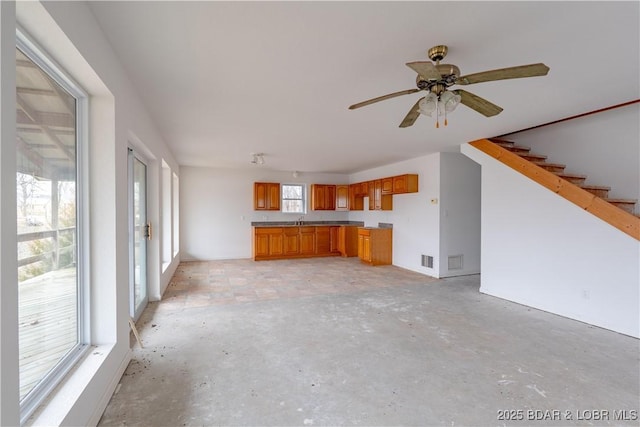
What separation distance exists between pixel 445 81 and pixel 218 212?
22.5 ft

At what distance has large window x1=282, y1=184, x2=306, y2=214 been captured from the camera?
8.70 metres

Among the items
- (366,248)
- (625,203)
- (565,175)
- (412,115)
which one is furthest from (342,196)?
(412,115)

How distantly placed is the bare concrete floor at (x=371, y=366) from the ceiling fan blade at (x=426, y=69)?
7.38 feet

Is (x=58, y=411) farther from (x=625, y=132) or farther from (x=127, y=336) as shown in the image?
(x=625, y=132)

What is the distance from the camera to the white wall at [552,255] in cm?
331

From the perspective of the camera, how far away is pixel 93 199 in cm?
209

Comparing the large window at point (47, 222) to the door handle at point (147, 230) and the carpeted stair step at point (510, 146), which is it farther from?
the carpeted stair step at point (510, 146)

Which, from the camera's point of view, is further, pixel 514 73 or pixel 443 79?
pixel 443 79

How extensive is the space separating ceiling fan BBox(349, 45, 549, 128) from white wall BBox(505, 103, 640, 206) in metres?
3.05

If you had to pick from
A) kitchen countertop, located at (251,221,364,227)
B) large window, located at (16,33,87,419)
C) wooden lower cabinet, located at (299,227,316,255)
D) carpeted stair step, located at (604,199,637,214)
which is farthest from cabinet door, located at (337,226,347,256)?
large window, located at (16,33,87,419)

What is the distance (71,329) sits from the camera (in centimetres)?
193

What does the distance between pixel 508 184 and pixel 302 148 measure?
3477 mm

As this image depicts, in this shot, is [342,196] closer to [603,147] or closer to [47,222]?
[603,147]

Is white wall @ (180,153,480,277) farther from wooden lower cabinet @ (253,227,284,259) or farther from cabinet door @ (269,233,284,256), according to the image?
cabinet door @ (269,233,284,256)
